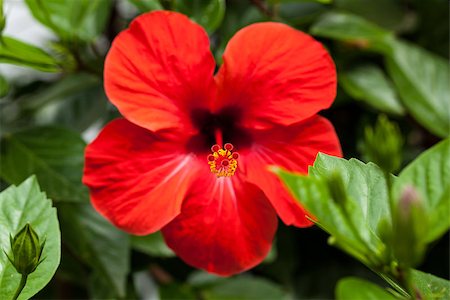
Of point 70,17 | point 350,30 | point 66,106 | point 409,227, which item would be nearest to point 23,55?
point 70,17

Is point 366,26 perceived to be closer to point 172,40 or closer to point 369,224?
point 172,40

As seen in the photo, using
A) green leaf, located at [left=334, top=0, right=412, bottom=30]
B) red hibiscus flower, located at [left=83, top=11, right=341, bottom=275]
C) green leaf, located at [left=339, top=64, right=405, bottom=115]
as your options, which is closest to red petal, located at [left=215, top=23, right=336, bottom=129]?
red hibiscus flower, located at [left=83, top=11, right=341, bottom=275]

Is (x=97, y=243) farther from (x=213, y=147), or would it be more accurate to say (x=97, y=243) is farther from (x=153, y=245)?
(x=213, y=147)

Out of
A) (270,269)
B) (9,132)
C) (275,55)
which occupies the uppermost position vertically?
(275,55)

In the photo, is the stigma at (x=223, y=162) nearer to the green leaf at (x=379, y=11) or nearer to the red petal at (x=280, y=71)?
the red petal at (x=280, y=71)

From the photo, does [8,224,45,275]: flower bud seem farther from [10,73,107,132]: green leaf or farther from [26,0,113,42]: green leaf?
[10,73,107,132]: green leaf

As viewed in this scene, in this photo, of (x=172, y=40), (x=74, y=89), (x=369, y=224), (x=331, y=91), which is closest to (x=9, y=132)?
(x=74, y=89)
